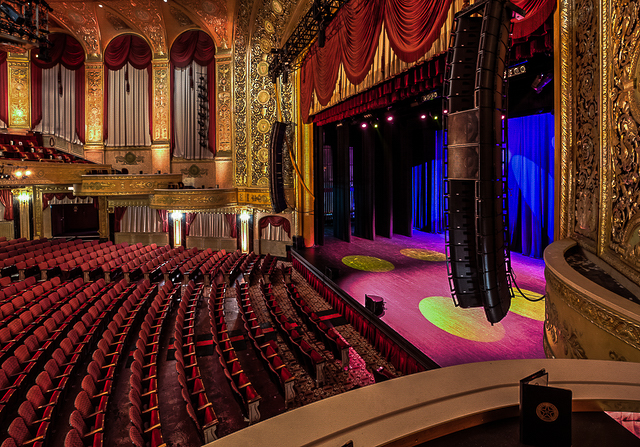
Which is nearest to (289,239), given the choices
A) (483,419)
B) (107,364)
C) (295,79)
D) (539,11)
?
(295,79)

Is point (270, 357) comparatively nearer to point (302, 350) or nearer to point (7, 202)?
point (302, 350)

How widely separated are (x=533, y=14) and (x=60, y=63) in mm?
15132

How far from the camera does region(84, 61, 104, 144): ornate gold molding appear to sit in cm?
1223

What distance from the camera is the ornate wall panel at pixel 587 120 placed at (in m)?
1.90

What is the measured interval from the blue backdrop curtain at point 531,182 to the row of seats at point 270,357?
577 centimetres

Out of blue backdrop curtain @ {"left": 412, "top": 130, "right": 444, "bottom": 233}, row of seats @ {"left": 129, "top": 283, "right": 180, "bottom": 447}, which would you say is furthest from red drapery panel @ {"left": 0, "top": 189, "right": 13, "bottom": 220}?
blue backdrop curtain @ {"left": 412, "top": 130, "right": 444, "bottom": 233}

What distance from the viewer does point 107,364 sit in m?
3.60

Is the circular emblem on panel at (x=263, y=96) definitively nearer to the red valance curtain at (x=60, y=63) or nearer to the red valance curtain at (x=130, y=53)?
the red valance curtain at (x=130, y=53)

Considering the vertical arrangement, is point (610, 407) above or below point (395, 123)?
below

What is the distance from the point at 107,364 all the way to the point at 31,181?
8646mm

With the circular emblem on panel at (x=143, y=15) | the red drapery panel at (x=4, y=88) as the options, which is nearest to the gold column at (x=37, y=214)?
the red drapery panel at (x=4, y=88)

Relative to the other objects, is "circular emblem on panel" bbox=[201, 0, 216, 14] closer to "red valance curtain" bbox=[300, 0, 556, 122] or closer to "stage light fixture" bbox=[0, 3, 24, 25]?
"stage light fixture" bbox=[0, 3, 24, 25]

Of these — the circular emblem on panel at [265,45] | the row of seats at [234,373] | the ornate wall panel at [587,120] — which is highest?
the circular emblem on panel at [265,45]

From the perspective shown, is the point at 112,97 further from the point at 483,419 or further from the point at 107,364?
the point at 483,419
